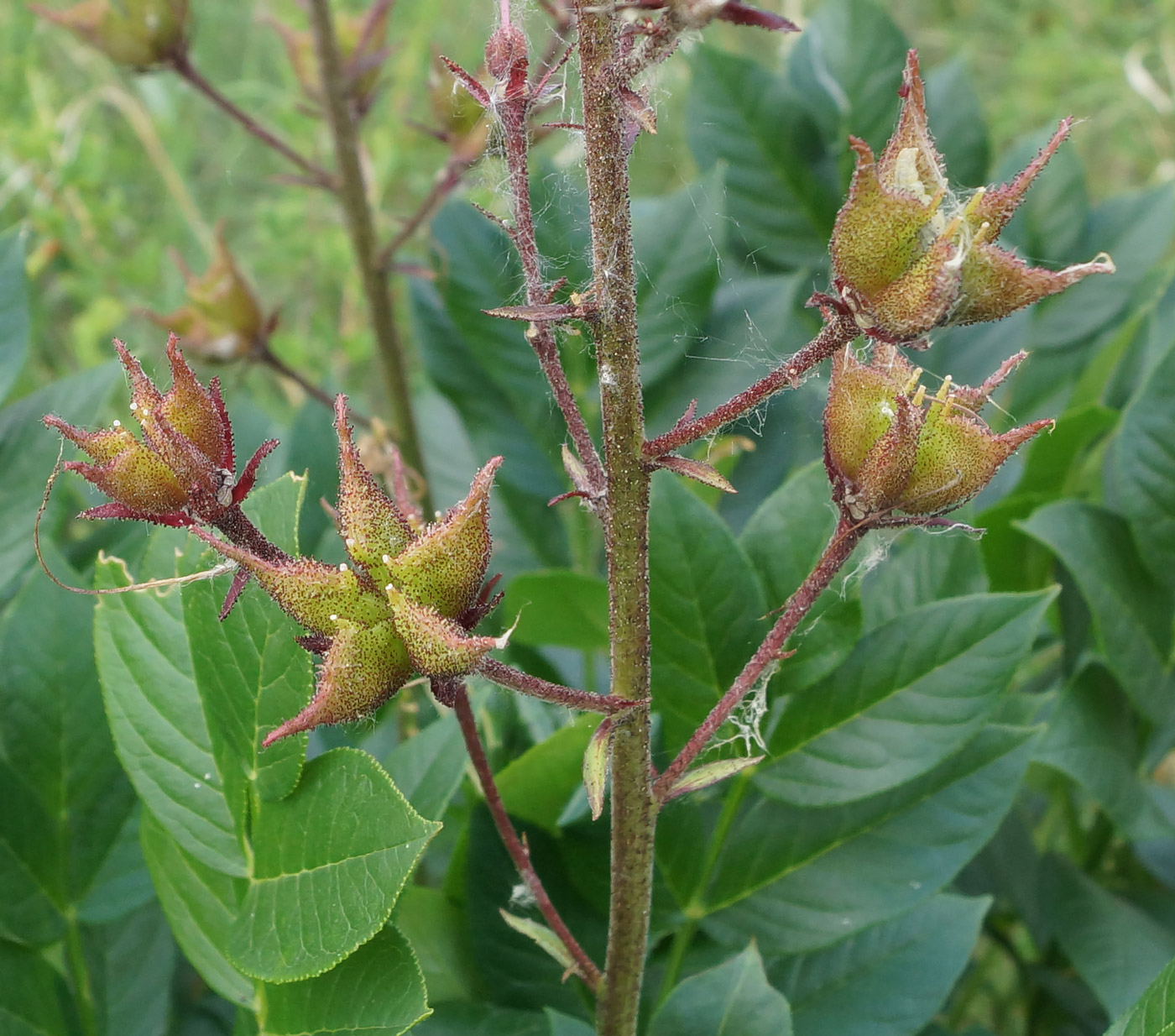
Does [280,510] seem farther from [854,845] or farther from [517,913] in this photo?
[854,845]

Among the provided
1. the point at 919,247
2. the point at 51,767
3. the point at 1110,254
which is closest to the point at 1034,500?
the point at 1110,254

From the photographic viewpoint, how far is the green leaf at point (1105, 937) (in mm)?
890

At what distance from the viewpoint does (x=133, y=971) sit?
0.91 m

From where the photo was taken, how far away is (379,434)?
3.26 feet

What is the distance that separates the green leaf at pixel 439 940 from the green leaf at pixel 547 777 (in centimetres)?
9

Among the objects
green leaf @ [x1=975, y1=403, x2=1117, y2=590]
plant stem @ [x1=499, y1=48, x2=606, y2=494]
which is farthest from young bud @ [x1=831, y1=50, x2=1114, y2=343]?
green leaf @ [x1=975, y1=403, x2=1117, y2=590]

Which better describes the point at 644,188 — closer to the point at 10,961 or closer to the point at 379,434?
the point at 379,434

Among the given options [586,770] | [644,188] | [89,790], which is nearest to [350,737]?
[89,790]

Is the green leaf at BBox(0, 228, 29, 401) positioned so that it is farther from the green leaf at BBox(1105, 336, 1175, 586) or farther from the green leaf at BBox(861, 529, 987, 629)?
the green leaf at BBox(1105, 336, 1175, 586)

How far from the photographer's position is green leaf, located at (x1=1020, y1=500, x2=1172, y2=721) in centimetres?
90

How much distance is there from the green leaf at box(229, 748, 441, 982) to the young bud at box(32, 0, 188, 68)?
924mm

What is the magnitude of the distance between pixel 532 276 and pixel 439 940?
47cm

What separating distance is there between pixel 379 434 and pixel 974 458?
22.9 inches

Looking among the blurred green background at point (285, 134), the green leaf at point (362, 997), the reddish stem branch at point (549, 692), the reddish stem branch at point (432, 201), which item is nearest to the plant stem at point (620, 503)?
the reddish stem branch at point (549, 692)
